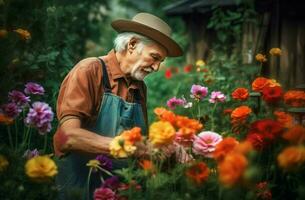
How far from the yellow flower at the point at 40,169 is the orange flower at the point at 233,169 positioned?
2.37 feet

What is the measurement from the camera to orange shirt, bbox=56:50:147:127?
9.70ft

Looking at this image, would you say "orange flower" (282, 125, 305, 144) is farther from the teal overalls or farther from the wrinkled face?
the wrinkled face

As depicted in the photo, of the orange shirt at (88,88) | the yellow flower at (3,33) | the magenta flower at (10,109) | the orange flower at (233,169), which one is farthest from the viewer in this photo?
the orange shirt at (88,88)

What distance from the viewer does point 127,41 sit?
330cm

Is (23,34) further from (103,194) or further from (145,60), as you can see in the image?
(103,194)

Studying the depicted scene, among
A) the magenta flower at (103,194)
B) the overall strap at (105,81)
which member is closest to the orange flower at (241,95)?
the overall strap at (105,81)

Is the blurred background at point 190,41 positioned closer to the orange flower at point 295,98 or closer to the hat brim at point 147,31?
the hat brim at point 147,31

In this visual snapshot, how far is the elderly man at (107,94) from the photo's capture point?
2.91 metres

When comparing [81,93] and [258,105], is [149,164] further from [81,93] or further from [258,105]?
[258,105]

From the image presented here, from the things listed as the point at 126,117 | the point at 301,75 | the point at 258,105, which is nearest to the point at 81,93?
the point at 126,117

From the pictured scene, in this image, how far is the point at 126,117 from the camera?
326 cm

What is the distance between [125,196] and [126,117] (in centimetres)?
73

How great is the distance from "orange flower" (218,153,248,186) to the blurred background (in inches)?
51.2

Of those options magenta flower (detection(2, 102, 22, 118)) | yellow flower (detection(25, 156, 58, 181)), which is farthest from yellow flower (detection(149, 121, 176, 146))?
magenta flower (detection(2, 102, 22, 118))
